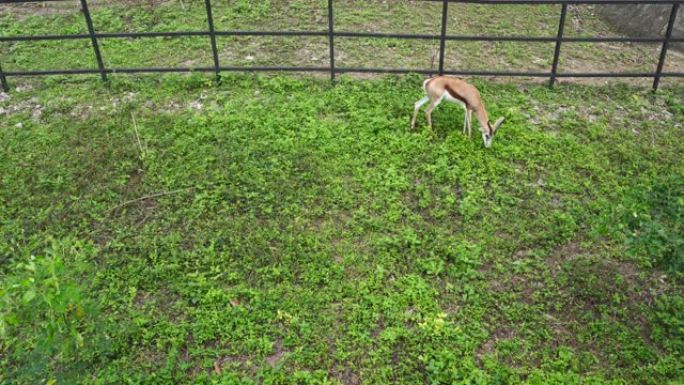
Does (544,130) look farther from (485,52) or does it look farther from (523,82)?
(485,52)

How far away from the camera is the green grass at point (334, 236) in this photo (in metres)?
3.66

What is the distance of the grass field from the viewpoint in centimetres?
366

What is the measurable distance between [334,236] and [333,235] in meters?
0.01

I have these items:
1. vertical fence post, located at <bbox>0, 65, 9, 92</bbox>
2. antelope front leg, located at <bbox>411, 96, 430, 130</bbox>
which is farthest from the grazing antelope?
vertical fence post, located at <bbox>0, 65, 9, 92</bbox>

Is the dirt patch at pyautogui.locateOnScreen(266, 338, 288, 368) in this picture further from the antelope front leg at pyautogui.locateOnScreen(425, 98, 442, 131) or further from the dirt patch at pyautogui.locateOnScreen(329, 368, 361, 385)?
the antelope front leg at pyautogui.locateOnScreen(425, 98, 442, 131)

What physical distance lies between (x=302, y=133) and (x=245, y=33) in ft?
4.94

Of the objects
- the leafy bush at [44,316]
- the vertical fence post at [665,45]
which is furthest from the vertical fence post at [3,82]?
the vertical fence post at [665,45]

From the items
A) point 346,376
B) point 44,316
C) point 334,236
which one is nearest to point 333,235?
point 334,236

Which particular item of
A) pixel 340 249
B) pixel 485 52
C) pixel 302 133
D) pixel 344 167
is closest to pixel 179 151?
pixel 302 133

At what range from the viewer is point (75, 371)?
3.56m

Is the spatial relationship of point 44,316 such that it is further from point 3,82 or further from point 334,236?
point 3,82

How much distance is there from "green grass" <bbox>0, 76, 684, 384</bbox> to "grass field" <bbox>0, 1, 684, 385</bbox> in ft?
0.05

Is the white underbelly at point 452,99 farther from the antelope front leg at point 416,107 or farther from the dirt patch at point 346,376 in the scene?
the dirt patch at point 346,376

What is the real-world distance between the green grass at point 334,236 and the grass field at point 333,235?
2cm
